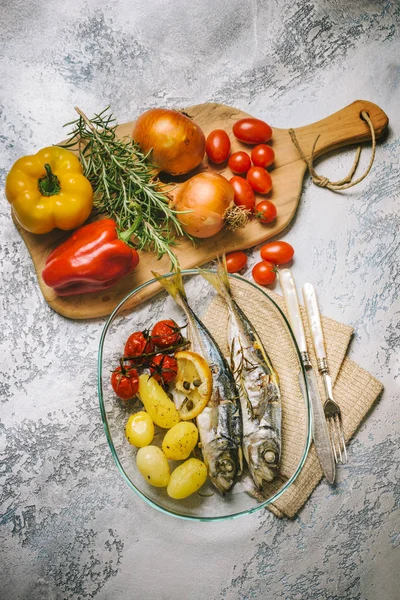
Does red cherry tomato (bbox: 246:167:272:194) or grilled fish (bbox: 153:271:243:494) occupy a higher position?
red cherry tomato (bbox: 246:167:272:194)

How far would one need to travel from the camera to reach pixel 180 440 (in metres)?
1.44

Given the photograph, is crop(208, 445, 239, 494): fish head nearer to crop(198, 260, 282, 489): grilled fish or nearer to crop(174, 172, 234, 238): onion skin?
crop(198, 260, 282, 489): grilled fish

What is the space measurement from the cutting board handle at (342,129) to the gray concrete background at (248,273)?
0.06 meters

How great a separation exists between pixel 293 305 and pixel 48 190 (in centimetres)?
75

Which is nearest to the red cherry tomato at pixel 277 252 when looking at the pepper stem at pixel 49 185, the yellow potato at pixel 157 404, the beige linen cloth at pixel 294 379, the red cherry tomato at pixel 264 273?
the red cherry tomato at pixel 264 273

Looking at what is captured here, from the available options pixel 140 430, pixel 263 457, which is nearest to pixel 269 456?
pixel 263 457

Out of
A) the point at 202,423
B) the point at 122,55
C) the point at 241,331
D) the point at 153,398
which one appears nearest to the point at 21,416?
the point at 153,398

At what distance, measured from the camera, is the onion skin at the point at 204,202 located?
5.23 ft

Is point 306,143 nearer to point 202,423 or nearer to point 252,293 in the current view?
point 252,293

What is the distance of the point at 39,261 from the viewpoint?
1698mm

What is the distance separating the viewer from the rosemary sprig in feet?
5.21

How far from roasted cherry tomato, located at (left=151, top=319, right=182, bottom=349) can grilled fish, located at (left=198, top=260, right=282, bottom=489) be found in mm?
150

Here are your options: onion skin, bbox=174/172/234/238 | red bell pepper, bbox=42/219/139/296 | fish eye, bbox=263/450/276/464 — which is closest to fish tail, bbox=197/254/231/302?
onion skin, bbox=174/172/234/238

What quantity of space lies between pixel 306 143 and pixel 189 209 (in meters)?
0.45
